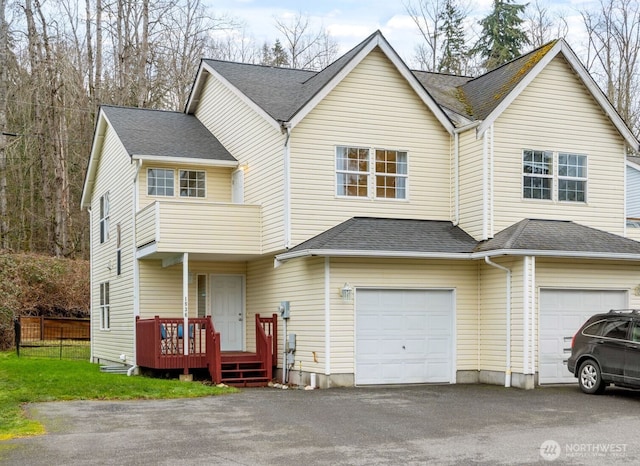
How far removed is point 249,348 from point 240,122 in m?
5.94

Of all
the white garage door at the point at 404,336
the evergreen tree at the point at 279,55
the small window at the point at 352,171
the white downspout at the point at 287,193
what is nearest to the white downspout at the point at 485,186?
the white garage door at the point at 404,336

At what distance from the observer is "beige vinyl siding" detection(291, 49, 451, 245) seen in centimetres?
1870

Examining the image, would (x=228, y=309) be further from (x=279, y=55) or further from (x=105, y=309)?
(x=279, y=55)

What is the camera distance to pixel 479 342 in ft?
62.1

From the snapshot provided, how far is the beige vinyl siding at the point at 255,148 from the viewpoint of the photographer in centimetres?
1892

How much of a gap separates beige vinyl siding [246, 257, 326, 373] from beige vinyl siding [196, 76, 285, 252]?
2.60 feet

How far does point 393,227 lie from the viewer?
18875 millimetres

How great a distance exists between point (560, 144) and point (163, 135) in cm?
1056

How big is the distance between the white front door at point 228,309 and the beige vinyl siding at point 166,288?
0.25 metres

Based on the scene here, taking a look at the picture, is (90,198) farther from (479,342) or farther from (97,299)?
(479,342)

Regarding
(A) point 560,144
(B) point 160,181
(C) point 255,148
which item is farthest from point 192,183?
(A) point 560,144

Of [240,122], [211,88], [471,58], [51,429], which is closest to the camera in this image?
[51,429]

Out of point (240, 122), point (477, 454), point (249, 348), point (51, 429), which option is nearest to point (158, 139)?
point (240, 122)

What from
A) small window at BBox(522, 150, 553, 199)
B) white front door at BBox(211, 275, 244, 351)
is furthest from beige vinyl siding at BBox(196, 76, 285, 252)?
small window at BBox(522, 150, 553, 199)
